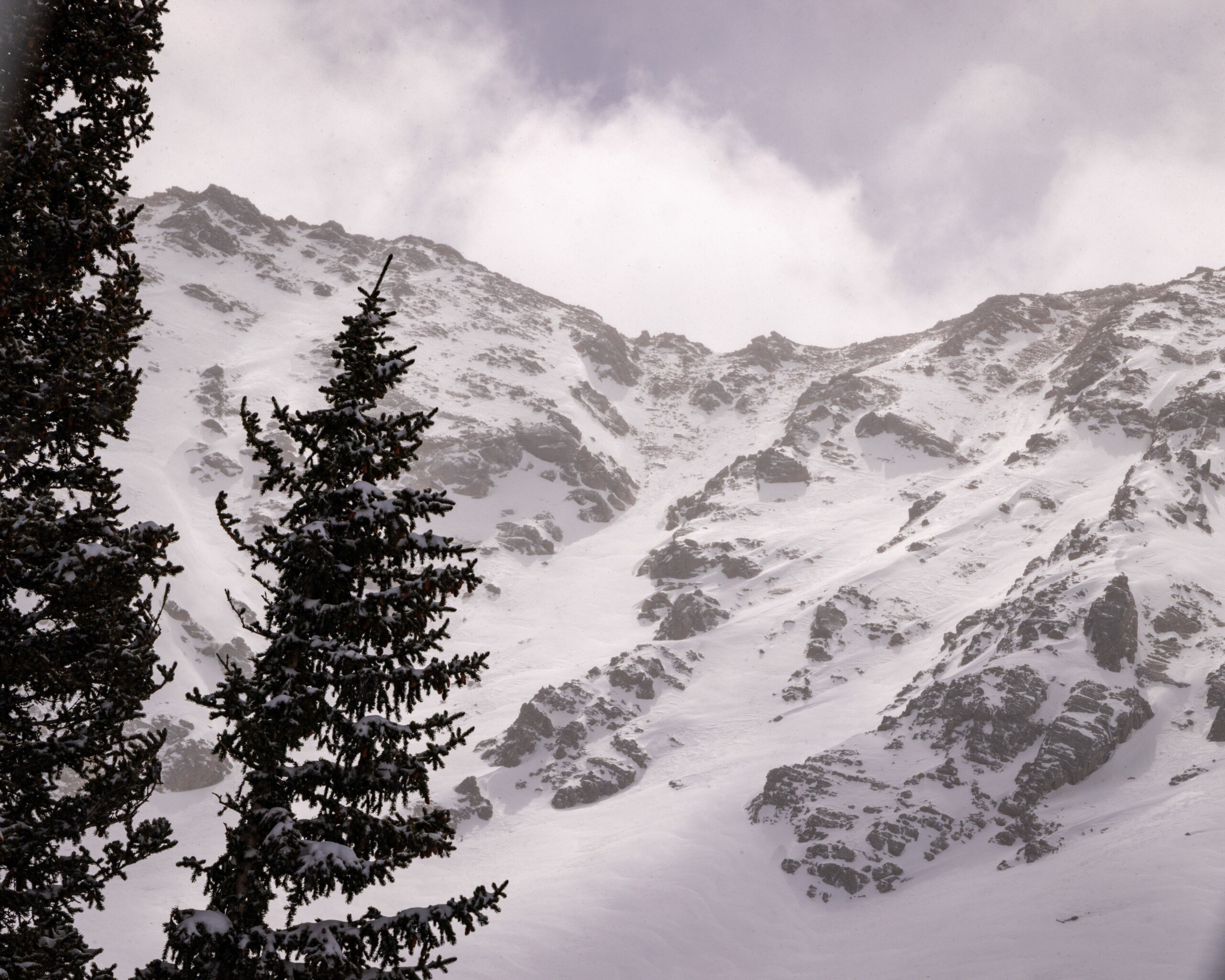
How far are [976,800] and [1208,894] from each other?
1678cm

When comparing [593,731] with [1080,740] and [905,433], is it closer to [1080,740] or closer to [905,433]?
[1080,740]

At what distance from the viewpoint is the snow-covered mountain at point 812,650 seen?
133 ft

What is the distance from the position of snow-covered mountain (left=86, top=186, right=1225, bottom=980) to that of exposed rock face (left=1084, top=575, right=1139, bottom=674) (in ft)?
1.06

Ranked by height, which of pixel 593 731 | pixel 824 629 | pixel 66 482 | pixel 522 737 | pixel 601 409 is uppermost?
pixel 601 409

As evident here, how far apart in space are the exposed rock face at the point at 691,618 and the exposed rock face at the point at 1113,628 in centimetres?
3245

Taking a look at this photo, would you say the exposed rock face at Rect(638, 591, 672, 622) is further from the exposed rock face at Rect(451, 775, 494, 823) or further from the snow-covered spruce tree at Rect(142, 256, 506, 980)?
the snow-covered spruce tree at Rect(142, 256, 506, 980)

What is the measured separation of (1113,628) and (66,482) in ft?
208

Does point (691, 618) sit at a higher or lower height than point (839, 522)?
lower

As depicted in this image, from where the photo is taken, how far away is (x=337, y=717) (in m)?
5.58

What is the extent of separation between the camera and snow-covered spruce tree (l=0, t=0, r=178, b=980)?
5887 mm

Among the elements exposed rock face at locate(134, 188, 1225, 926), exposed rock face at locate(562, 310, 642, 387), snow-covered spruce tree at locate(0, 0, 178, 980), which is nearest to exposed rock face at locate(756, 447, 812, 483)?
exposed rock face at locate(134, 188, 1225, 926)

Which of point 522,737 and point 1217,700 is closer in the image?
point 1217,700

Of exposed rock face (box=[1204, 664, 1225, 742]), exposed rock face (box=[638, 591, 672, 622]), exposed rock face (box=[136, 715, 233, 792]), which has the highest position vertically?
exposed rock face (box=[638, 591, 672, 622])

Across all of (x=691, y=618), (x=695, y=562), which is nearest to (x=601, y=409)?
(x=695, y=562)
